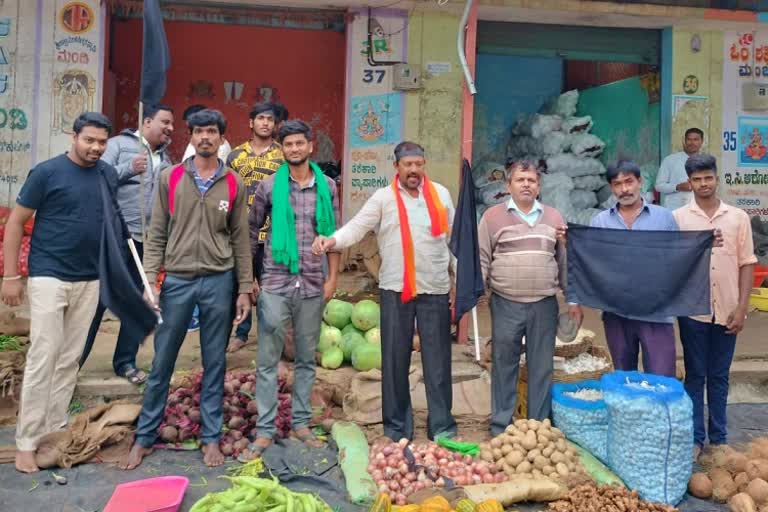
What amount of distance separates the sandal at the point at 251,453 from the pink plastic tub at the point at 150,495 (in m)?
0.50

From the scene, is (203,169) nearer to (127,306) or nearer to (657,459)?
(127,306)

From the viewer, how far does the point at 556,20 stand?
9148 millimetres

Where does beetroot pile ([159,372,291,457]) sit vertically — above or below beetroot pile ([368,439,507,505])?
above

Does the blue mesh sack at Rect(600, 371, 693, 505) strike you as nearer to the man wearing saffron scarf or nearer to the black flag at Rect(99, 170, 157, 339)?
the man wearing saffron scarf

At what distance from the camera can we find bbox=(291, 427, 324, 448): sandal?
15.6 ft

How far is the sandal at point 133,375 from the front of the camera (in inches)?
214

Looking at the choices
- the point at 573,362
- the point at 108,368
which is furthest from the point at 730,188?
the point at 108,368

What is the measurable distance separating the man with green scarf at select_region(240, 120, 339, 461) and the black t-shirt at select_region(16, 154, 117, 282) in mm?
1041

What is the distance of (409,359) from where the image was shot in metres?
4.87

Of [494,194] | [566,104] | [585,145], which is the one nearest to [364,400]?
[494,194]

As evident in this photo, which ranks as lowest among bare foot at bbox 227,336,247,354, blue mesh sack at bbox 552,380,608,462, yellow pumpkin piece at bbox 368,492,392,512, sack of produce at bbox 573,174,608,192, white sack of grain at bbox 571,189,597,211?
yellow pumpkin piece at bbox 368,492,392,512

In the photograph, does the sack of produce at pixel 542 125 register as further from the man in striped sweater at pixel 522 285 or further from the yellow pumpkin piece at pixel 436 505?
the yellow pumpkin piece at pixel 436 505

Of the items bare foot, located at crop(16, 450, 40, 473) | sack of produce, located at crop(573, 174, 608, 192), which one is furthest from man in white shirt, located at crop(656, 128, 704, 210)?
bare foot, located at crop(16, 450, 40, 473)

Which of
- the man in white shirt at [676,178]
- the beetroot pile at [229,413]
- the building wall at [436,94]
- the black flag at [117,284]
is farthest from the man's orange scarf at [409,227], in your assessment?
the man in white shirt at [676,178]
